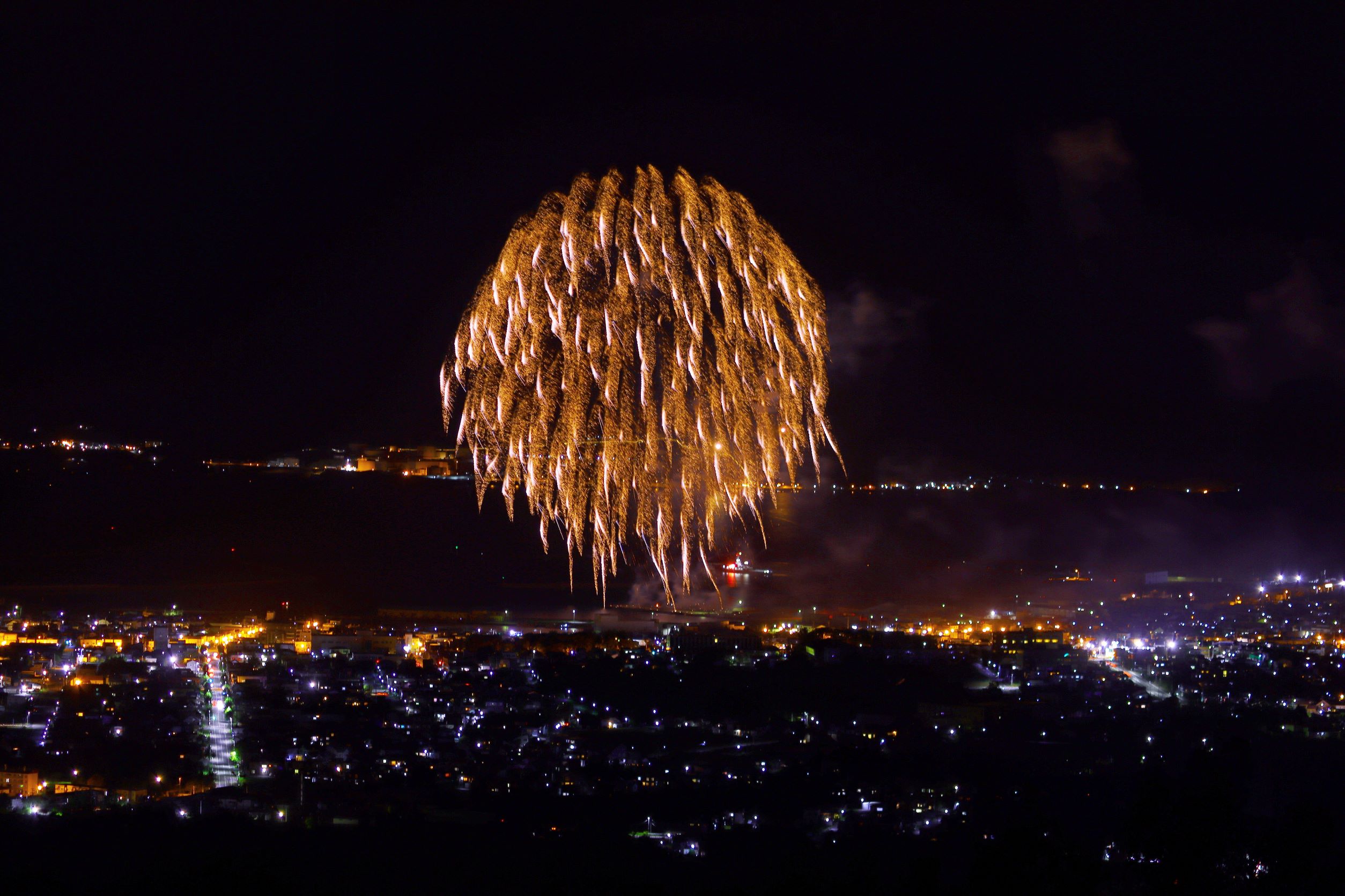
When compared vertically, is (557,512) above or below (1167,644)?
above

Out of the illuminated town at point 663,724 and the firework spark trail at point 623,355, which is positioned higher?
the firework spark trail at point 623,355

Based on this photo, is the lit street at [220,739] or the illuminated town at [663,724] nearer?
the illuminated town at [663,724]

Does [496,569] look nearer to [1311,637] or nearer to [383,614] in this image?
[383,614]

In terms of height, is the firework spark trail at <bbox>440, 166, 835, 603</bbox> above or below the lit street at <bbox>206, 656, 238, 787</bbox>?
above

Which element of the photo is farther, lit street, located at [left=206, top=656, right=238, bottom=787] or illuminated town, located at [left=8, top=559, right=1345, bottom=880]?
lit street, located at [left=206, top=656, right=238, bottom=787]

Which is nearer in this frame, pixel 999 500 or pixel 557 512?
pixel 557 512

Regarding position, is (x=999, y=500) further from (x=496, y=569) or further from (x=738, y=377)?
(x=738, y=377)

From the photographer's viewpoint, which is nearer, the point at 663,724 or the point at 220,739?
the point at 220,739

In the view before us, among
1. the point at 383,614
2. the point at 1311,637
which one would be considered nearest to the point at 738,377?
the point at 1311,637

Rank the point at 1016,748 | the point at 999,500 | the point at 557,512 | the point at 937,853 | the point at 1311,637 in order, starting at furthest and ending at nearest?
the point at 999,500, the point at 1311,637, the point at 557,512, the point at 1016,748, the point at 937,853

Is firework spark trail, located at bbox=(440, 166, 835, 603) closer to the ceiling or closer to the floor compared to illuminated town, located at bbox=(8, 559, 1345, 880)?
closer to the ceiling

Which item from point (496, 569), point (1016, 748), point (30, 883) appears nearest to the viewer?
point (30, 883)
